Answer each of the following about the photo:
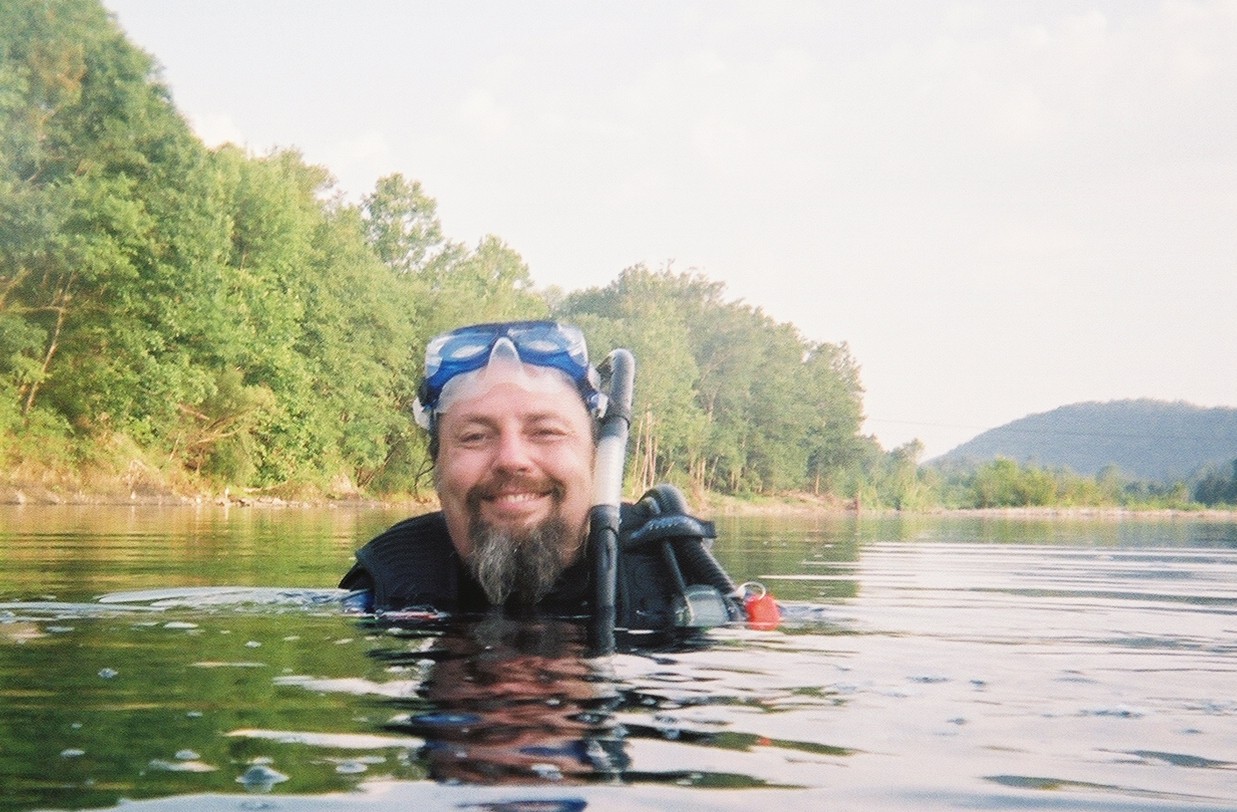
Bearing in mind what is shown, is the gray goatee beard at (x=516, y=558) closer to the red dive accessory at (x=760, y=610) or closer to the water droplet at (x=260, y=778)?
the red dive accessory at (x=760, y=610)

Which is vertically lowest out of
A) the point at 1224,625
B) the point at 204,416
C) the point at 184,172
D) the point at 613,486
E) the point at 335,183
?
the point at 1224,625

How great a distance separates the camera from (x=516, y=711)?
3.20 metres

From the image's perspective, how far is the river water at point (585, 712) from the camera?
247 centimetres

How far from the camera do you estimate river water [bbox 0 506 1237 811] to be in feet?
8.09

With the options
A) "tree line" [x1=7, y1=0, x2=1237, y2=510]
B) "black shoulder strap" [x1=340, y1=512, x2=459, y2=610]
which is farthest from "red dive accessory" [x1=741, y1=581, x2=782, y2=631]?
"tree line" [x1=7, y1=0, x2=1237, y2=510]

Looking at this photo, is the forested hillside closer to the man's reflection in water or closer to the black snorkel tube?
the black snorkel tube

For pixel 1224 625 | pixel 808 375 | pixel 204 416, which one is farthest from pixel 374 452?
pixel 808 375

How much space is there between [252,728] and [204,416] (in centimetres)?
4084

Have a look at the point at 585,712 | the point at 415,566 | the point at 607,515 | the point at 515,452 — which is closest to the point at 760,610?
the point at 607,515

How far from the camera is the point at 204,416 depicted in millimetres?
42094

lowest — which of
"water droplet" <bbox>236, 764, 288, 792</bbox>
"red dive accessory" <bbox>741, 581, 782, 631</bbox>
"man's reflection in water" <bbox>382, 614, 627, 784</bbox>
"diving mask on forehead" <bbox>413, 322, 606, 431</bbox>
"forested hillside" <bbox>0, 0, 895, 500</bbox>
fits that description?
"water droplet" <bbox>236, 764, 288, 792</bbox>

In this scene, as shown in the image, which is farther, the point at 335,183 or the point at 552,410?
the point at 335,183

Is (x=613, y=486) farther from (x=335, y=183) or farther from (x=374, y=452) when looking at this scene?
(x=335, y=183)

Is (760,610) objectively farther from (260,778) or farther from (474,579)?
(260,778)
